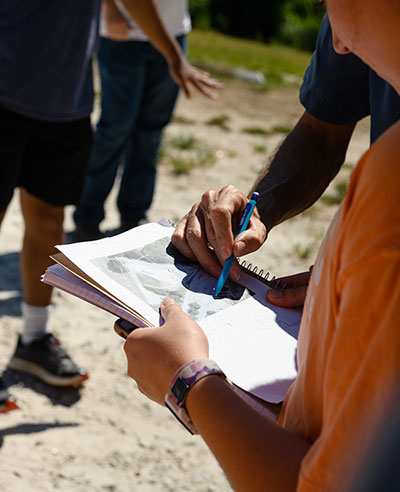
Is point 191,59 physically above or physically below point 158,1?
below

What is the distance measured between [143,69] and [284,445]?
328 centimetres

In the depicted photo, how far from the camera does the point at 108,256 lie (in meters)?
1.45

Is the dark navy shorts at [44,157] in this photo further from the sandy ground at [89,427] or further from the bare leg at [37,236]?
the sandy ground at [89,427]

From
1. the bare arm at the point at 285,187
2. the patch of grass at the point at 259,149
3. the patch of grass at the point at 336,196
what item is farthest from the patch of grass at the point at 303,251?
the bare arm at the point at 285,187

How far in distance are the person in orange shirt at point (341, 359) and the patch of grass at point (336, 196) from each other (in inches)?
167

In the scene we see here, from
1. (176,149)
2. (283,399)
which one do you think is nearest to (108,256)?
(283,399)

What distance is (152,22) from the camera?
2.91 metres

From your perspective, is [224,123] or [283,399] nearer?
[283,399]

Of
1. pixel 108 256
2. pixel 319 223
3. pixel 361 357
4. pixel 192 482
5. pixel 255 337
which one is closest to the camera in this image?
pixel 361 357

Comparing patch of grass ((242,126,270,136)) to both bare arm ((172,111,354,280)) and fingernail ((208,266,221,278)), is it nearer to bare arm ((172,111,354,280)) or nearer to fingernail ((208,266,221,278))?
bare arm ((172,111,354,280))

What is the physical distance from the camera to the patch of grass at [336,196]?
5191 mm

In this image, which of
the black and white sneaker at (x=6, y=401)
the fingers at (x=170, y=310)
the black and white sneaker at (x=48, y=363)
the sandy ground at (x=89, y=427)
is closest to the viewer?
the fingers at (x=170, y=310)

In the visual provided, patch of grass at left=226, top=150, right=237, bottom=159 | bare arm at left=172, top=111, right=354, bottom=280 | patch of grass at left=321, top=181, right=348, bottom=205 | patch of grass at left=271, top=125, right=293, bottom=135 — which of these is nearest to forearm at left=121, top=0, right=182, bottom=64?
bare arm at left=172, top=111, right=354, bottom=280

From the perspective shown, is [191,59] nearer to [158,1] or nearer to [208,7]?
[158,1]
